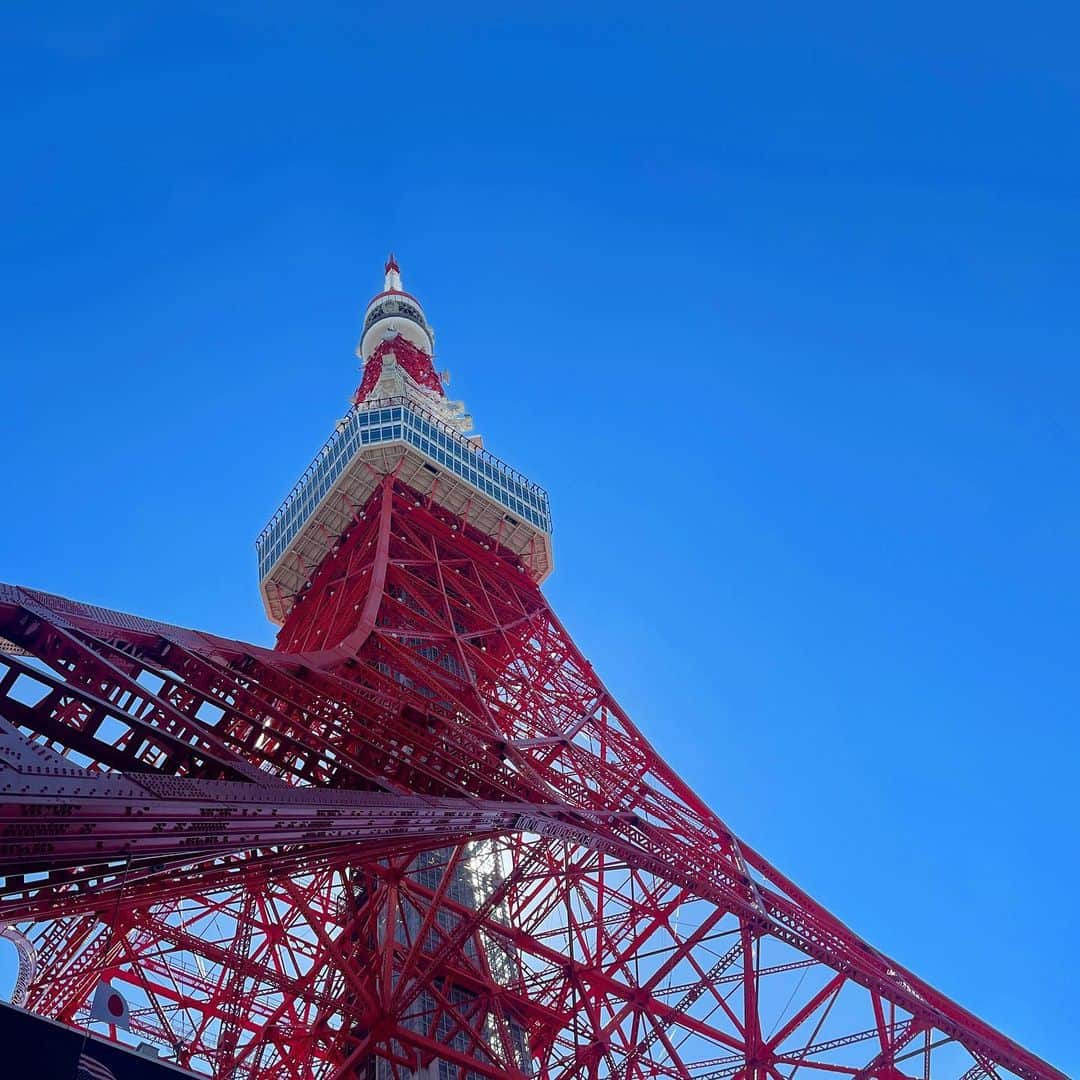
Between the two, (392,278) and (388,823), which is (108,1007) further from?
(392,278)

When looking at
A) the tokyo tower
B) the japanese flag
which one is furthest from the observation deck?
the japanese flag

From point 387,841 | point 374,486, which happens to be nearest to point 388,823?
point 387,841

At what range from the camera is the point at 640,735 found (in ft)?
84.6

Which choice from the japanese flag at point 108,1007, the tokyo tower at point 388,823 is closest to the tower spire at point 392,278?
the tokyo tower at point 388,823

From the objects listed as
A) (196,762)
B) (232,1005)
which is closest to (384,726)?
(196,762)

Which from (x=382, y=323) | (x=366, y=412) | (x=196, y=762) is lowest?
(x=196, y=762)

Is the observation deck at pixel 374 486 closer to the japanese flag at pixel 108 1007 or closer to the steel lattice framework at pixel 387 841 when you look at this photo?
the steel lattice framework at pixel 387 841

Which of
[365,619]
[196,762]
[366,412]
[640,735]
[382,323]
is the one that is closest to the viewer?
[196,762]

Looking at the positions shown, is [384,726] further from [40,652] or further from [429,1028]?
[429,1028]

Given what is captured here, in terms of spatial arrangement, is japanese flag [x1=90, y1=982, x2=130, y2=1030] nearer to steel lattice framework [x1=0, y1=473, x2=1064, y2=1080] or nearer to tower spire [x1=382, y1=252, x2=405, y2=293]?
steel lattice framework [x1=0, y1=473, x2=1064, y2=1080]

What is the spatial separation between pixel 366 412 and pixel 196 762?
21.8m

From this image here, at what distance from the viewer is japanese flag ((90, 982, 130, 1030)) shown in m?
10.8

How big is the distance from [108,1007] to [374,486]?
794 inches

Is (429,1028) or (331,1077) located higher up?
(429,1028)
